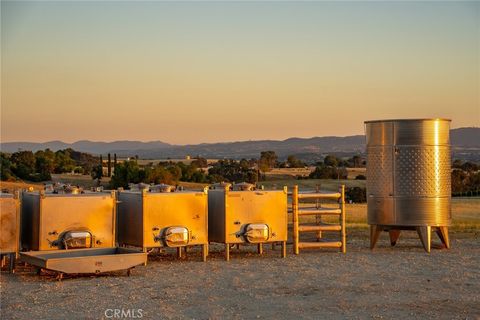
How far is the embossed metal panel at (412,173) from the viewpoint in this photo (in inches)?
658

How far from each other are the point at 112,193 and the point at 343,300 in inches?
216

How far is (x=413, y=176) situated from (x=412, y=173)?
7cm

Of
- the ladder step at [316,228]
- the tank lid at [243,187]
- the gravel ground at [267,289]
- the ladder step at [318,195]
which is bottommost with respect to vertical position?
the gravel ground at [267,289]

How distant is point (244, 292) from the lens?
38.0 feet

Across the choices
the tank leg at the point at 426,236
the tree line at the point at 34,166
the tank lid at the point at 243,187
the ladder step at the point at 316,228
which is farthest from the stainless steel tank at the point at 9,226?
the tree line at the point at 34,166

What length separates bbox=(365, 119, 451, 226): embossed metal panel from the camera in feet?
54.9

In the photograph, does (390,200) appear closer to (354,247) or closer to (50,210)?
(354,247)

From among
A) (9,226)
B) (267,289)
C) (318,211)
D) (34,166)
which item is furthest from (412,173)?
(34,166)

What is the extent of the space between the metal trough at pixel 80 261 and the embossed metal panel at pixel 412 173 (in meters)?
6.10

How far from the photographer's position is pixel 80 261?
502 inches

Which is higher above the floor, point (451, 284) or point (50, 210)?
point (50, 210)

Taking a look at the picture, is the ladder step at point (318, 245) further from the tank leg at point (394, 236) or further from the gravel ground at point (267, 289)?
the tank leg at point (394, 236)

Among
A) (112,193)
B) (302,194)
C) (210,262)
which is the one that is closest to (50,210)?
(112,193)

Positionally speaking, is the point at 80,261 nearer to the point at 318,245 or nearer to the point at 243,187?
the point at 243,187
